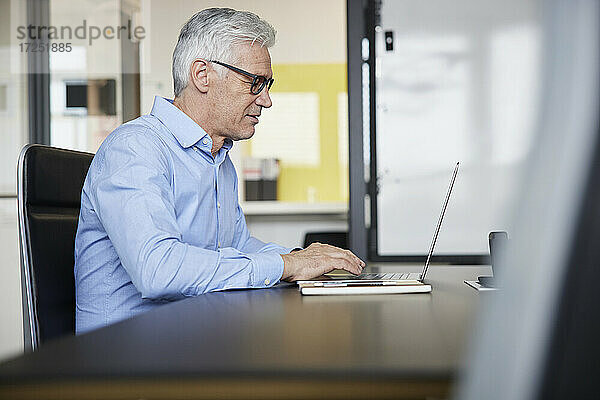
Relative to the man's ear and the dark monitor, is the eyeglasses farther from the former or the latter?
the dark monitor

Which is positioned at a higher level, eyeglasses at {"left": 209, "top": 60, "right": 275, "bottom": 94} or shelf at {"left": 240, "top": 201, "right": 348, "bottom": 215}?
eyeglasses at {"left": 209, "top": 60, "right": 275, "bottom": 94}

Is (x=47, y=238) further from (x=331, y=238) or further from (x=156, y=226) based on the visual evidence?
(x=331, y=238)

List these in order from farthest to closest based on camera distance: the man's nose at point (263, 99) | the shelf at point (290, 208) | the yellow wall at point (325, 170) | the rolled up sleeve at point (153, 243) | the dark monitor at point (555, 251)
Answer: the yellow wall at point (325, 170)
the shelf at point (290, 208)
the man's nose at point (263, 99)
the rolled up sleeve at point (153, 243)
the dark monitor at point (555, 251)

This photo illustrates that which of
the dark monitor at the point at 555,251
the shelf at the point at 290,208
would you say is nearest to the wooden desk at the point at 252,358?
the dark monitor at the point at 555,251

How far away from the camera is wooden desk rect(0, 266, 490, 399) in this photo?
0.54 meters

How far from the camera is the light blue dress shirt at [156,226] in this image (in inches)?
50.4

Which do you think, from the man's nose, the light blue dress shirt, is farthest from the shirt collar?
the man's nose

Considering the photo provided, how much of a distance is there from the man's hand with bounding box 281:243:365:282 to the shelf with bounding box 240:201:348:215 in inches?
105

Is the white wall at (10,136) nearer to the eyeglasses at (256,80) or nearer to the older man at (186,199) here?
the older man at (186,199)

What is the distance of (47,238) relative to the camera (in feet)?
4.98

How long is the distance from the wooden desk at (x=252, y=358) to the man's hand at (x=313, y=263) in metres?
0.50

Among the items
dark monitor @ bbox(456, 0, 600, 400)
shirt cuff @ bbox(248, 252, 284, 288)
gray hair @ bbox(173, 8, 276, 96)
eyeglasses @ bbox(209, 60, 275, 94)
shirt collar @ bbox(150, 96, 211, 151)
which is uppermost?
gray hair @ bbox(173, 8, 276, 96)

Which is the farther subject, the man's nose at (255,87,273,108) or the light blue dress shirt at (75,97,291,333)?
the man's nose at (255,87,273,108)

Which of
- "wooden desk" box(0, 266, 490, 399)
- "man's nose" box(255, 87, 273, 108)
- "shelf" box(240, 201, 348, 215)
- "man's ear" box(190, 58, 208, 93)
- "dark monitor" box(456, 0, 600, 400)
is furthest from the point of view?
"shelf" box(240, 201, 348, 215)
